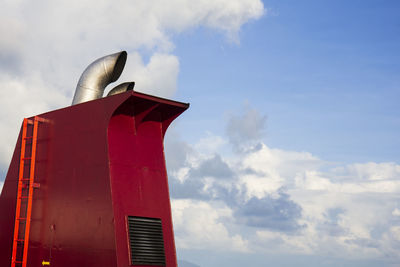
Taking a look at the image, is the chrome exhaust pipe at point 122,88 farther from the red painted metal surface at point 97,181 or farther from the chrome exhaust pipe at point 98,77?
the red painted metal surface at point 97,181

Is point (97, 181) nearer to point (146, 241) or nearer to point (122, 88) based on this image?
point (146, 241)

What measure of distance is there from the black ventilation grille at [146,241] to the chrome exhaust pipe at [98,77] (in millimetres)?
4932

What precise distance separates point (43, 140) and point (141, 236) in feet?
15.9

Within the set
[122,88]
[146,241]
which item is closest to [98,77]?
[122,88]

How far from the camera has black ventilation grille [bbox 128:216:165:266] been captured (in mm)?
14922

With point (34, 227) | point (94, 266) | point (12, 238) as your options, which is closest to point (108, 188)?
point (94, 266)

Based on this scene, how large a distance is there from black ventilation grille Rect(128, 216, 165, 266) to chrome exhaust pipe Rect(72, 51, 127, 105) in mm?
4932

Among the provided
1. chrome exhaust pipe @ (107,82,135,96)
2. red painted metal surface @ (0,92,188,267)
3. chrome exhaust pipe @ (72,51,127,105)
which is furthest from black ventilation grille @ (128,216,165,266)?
chrome exhaust pipe @ (72,51,127,105)

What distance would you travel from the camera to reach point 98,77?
1803cm

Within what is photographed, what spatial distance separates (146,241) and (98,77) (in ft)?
19.9

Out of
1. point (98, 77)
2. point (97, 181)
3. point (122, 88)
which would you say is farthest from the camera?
point (98, 77)

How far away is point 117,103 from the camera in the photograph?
15391mm

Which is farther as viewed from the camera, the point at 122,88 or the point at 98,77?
the point at 98,77

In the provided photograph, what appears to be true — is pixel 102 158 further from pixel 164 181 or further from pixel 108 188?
pixel 164 181
